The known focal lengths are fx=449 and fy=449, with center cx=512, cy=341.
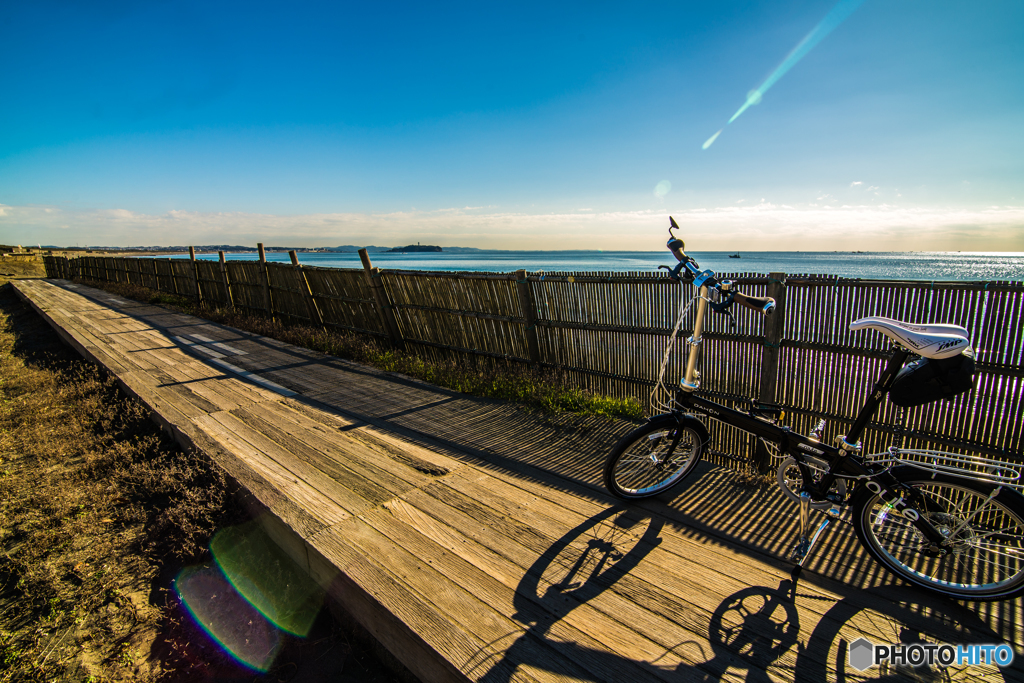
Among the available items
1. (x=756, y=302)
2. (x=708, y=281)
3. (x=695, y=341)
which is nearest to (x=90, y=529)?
(x=695, y=341)

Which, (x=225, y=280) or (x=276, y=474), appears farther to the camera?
(x=225, y=280)

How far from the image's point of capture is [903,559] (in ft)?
7.82

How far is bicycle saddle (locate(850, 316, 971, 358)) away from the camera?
6.33 ft

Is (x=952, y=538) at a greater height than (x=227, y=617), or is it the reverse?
(x=952, y=538)

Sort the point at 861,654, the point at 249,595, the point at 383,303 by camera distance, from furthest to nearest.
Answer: the point at 383,303, the point at 249,595, the point at 861,654

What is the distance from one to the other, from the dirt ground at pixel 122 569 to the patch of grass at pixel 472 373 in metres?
2.81

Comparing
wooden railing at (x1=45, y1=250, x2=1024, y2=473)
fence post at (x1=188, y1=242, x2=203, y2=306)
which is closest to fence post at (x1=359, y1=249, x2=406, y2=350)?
wooden railing at (x1=45, y1=250, x2=1024, y2=473)

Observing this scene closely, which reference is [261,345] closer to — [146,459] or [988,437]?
[146,459]

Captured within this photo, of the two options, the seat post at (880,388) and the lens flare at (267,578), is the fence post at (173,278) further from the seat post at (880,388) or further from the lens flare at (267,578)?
the seat post at (880,388)

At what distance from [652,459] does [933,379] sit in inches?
58.4

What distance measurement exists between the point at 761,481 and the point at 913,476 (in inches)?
46.7

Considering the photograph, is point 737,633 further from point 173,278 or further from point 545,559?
point 173,278

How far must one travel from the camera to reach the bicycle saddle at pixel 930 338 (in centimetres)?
193

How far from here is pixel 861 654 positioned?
1.80m
